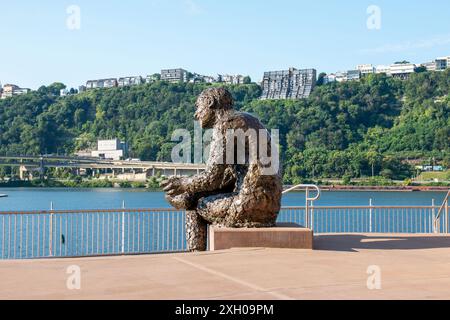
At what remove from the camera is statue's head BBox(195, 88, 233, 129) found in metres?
8.79

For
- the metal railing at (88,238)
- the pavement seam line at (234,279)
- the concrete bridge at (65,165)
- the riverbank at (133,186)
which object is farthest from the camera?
the concrete bridge at (65,165)

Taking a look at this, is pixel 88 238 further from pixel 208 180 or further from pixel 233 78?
pixel 233 78

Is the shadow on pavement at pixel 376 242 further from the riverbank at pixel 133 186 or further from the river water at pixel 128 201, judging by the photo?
the riverbank at pixel 133 186

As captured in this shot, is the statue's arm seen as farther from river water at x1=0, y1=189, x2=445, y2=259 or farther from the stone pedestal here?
river water at x1=0, y1=189, x2=445, y2=259

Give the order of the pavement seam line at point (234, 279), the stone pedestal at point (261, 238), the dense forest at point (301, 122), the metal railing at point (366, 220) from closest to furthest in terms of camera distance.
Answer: the pavement seam line at point (234, 279)
the stone pedestal at point (261, 238)
the metal railing at point (366, 220)
the dense forest at point (301, 122)

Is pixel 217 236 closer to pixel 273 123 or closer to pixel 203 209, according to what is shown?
pixel 203 209

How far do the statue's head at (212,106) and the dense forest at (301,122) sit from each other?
237 ft

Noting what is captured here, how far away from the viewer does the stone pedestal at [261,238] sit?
26.5 feet

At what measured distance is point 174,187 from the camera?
29.0ft

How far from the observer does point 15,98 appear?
139 meters

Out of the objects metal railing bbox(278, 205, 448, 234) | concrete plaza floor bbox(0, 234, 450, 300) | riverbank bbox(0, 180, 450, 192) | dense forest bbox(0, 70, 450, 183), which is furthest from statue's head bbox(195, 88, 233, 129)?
dense forest bbox(0, 70, 450, 183)

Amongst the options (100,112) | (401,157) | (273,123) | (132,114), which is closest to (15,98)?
(100,112)

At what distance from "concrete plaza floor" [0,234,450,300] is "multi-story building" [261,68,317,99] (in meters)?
156

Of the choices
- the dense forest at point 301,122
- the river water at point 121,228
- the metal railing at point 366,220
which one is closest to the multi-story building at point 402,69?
A: the dense forest at point 301,122
